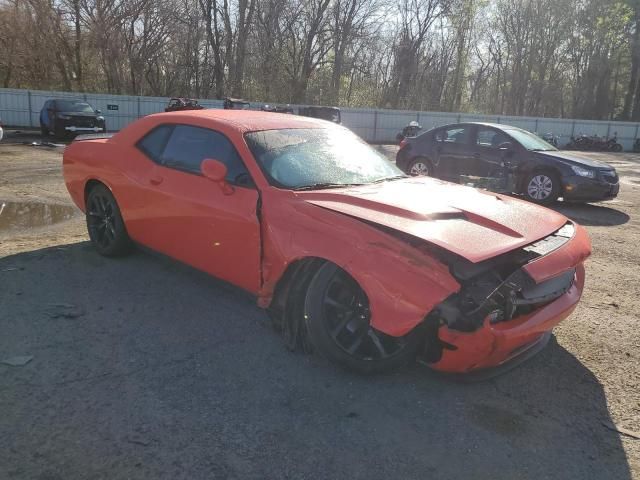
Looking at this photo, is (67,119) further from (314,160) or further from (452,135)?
(314,160)

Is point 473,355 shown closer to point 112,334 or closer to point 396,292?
point 396,292

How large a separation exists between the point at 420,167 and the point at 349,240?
8645 mm

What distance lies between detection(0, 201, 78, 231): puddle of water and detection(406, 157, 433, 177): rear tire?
6.90 m

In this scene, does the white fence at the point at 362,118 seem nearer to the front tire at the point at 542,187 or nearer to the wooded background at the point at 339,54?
the wooded background at the point at 339,54

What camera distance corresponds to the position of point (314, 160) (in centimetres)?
386

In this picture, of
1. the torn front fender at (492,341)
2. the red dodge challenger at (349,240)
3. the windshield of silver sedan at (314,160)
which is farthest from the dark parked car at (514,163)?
the torn front fender at (492,341)

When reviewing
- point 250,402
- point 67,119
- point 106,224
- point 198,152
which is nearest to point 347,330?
point 250,402

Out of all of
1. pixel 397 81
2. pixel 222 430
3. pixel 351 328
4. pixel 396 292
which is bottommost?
pixel 222 430

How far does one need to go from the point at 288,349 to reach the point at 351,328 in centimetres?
56

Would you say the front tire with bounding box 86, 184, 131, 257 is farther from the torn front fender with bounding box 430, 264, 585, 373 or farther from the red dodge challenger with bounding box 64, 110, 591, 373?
the torn front fender with bounding box 430, 264, 585, 373

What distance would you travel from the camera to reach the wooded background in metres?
29.5

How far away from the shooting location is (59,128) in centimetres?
1786

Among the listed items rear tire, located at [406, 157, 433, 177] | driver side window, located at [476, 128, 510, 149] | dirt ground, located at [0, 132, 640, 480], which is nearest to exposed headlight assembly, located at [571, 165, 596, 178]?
driver side window, located at [476, 128, 510, 149]

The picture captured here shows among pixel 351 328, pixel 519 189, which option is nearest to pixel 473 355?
pixel 351 328
